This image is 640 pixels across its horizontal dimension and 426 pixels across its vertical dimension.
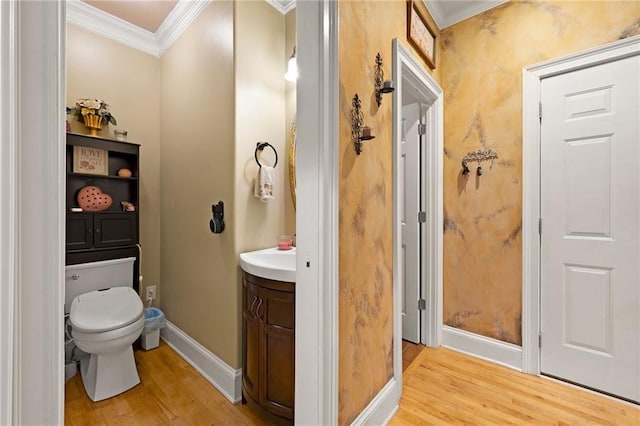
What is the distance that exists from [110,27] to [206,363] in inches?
115

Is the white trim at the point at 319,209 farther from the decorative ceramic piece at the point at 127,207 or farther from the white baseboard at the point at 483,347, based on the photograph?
the decorative ceramic piece at the point at 127,207

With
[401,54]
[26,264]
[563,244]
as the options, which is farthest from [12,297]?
[563,244]

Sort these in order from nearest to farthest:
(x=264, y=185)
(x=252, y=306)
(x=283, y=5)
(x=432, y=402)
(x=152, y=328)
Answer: (x=252, y=306) < (x=432, y=402) < (x=264, y=185) < (x=283, y=5) < (x=152, y=328)

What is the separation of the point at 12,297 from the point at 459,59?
2854 mm

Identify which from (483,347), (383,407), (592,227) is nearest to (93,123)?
(383,407)

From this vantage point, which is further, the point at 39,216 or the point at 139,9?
the point at 139,9

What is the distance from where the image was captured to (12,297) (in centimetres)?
56

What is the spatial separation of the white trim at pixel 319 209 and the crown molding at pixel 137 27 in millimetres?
1458

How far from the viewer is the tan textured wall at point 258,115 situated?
1865mm

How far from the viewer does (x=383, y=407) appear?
1548mm

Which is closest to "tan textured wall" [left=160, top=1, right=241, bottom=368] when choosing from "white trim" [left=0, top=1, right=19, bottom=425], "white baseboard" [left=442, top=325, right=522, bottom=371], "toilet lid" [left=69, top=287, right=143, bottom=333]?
"toilet lid" [left=69, top=287, right=143, bottom=333]

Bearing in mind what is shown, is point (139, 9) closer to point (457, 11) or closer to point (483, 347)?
point (457, 11)

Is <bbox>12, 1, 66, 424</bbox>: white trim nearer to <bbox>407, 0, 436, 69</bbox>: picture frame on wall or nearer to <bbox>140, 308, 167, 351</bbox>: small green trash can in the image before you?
<bbox>407, 0, 436, 69</bbox>: picture frame on wall

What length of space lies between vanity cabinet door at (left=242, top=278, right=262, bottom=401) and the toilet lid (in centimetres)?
83
